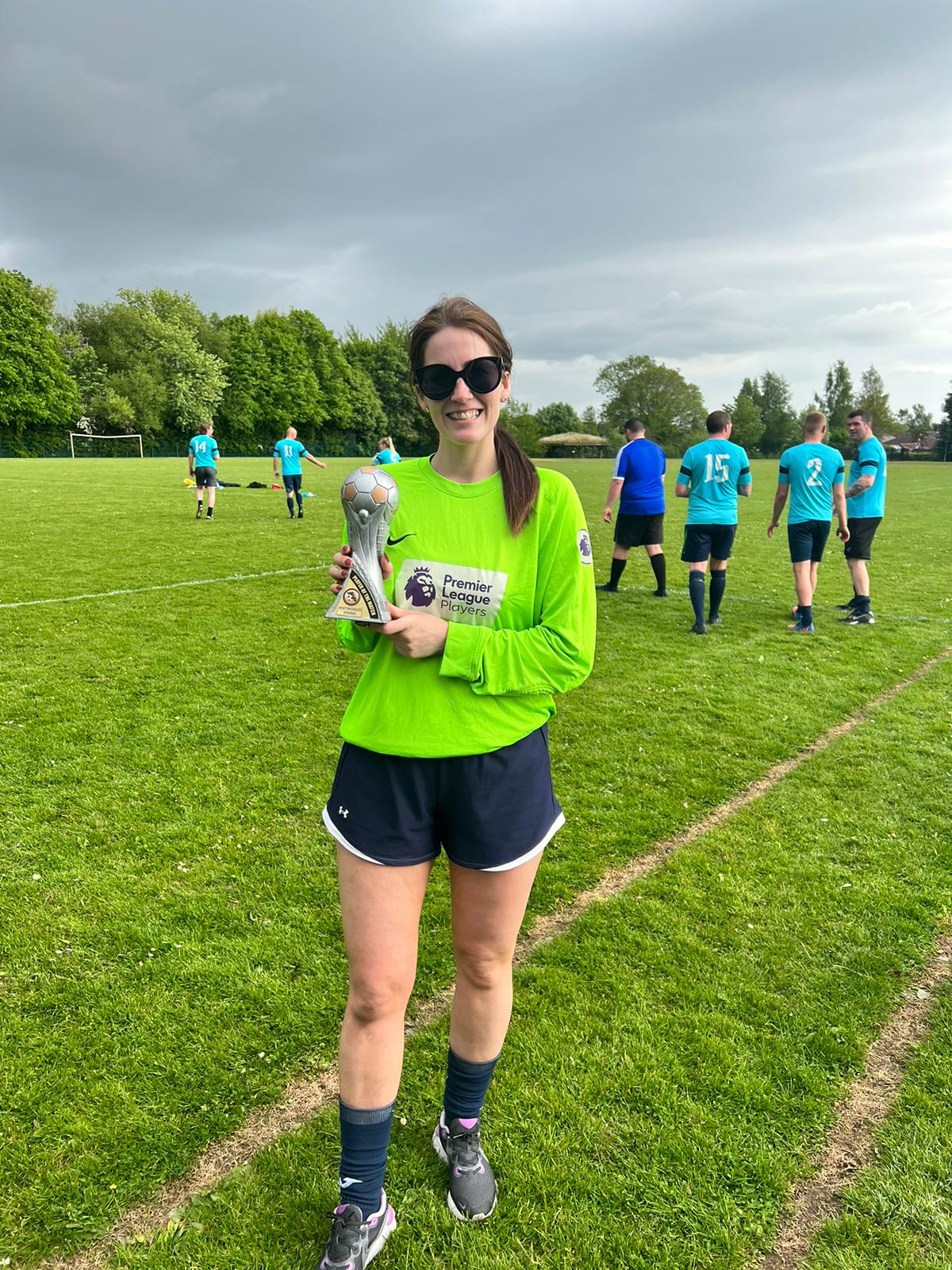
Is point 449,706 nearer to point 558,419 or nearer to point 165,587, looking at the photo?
point 165,587

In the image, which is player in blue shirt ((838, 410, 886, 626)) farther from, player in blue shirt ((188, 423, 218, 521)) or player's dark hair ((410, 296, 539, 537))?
player in blue shirt ((188, 423, 218, 521))

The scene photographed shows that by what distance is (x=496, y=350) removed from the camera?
1.91 m

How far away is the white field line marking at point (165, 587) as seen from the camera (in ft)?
29.6

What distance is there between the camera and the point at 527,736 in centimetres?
195

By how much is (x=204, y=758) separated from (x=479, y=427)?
381 cm

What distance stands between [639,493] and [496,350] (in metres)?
7.99

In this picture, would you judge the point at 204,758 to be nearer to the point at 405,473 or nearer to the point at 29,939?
the point at 29,939

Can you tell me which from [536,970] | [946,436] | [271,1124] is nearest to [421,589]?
[271,1124]

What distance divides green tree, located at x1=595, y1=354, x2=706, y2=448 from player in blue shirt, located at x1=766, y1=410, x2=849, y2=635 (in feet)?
321

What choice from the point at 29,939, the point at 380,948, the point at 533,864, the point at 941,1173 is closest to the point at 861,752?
the point at 941,1173

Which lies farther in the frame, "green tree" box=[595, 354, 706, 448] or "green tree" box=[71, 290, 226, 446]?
"green tree" box=[595, 354, 706, 448]

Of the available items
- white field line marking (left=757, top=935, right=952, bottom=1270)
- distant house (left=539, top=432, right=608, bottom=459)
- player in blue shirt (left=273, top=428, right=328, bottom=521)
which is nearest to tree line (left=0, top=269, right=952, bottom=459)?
distant house (left=539, top=432, right=608, bottom=459)

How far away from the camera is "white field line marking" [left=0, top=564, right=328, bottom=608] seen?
→ 9.01 meters

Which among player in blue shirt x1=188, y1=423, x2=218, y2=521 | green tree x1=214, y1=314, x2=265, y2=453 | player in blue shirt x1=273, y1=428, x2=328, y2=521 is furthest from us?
green tree x1=214, y1=314, x2=265, y2=453
